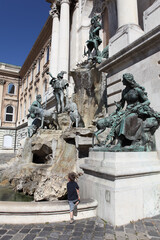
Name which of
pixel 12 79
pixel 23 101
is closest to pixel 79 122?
pixel 23 101

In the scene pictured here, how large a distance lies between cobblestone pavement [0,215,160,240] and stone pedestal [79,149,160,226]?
0.50ft

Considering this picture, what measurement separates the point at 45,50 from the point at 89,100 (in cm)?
1943

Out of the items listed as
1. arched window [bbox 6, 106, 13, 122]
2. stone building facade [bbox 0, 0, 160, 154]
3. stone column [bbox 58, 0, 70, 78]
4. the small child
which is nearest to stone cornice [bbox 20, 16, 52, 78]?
stone building facade [bbox 0, 0, 160, 154]

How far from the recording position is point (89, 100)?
35.6ft

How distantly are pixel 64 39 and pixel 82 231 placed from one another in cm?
1764

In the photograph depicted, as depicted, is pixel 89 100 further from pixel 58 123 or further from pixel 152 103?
pixel 152 103

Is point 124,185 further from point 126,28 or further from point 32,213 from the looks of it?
point 126,28

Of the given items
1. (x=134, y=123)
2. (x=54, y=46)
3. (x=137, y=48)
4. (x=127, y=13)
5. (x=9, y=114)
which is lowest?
(x=134, y=123)

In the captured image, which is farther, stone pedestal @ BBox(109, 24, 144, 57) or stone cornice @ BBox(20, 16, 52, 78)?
stone cornice @ BBox(20, 16, 52, 78)

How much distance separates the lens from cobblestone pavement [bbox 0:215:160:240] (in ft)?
7.94

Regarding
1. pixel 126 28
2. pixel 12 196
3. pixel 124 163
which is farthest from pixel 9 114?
pixel 124 163

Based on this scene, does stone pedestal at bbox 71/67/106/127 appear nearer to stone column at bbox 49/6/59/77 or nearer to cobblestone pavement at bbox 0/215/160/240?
cobblestone pavement at bbox 0/215/160/240

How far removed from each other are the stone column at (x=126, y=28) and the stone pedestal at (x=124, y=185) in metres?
4.63

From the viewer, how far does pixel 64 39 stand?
1745cm
